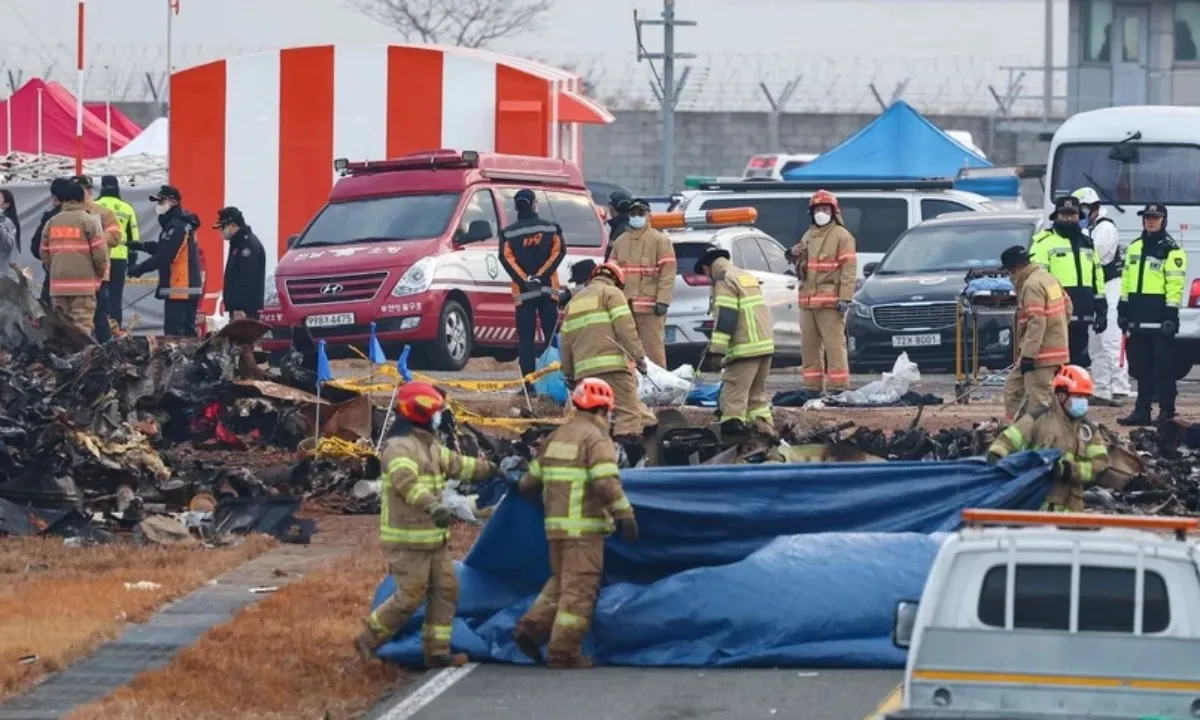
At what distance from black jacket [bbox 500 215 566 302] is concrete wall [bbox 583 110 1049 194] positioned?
31791mm

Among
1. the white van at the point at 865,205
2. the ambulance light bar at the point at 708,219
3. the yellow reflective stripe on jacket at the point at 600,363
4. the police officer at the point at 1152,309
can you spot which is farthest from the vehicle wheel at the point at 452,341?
the police officer at the point at 1152,309

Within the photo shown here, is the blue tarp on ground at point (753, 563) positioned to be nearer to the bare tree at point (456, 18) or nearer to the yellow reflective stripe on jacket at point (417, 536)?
the yellow reflective stripe on jacket at point (417, 536)

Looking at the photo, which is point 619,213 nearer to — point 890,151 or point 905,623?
point 905,623

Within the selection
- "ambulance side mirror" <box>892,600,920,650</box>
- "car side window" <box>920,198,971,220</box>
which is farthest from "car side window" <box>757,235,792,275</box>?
"ambulance side mirror" <box>892,600,920,650</box>

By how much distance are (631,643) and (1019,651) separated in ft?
11.7

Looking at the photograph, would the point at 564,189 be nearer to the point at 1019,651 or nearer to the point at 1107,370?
the point at 1107,370

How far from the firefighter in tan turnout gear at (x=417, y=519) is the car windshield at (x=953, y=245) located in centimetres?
1276

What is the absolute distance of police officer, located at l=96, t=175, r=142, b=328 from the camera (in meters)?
22.7

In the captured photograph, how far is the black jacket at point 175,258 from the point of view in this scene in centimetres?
2259

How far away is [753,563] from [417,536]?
165cm

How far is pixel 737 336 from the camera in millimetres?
16438

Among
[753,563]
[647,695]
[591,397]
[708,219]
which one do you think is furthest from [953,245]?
[647,695]

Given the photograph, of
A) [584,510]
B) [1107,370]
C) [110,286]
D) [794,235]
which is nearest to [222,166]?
[110,286]

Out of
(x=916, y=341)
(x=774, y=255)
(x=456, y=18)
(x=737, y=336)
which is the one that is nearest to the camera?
(x=737, y=336)
